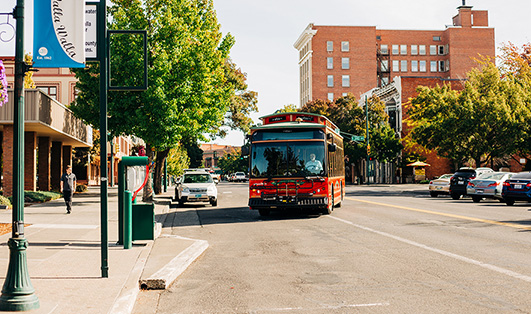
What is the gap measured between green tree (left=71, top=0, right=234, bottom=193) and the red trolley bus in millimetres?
8948

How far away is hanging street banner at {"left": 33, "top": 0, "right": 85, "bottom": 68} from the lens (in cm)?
763

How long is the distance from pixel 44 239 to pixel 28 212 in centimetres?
959

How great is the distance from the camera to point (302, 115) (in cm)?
2023

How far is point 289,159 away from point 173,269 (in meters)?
10.4

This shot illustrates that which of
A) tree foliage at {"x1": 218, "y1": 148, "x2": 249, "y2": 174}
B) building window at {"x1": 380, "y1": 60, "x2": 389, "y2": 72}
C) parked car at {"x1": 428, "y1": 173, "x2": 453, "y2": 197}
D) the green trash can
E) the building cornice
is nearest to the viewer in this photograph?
the green trash can

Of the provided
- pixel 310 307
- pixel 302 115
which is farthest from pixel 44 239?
pixel 302 115

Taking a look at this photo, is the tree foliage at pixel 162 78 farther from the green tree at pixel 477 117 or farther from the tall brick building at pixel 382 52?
the tall brick building at pixel 382 52

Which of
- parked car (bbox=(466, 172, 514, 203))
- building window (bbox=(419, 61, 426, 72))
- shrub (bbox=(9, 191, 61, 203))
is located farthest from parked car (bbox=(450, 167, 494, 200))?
building window (bbox=(419, 61, 426, 72))

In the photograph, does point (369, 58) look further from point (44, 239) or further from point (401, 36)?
point (44, 239)

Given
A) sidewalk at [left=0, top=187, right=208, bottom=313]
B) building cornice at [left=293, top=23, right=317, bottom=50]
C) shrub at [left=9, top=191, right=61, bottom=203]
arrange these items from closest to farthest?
sidewalk at [left=0, top=187, right=208, bottom=313] < shrub at [left=9, top=191, right=61, bottom=203] < building cornice at [left=293, top=23, right=317, bottom=50]

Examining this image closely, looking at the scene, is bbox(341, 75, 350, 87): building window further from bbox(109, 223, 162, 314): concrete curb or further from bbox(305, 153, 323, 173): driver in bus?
bbox(109, 223, 162, 314): concrete curb

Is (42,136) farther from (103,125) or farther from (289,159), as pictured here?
(103,125)

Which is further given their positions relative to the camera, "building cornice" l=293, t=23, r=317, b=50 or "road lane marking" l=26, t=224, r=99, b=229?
"building cornice" l=293, t=23, r=317, b=50

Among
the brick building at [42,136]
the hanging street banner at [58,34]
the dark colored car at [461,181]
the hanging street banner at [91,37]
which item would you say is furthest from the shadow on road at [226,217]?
the dark colored car at [461,181]
